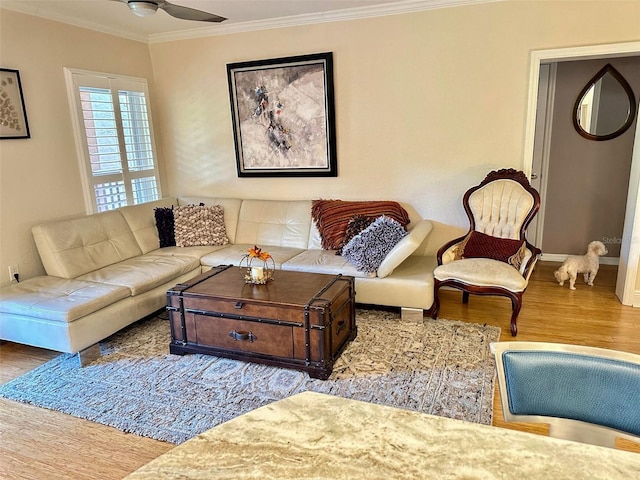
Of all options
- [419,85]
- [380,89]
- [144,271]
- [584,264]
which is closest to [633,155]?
[584,264]

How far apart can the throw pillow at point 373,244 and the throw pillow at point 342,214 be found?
14.2 inches

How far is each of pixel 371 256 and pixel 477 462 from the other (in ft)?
8.57

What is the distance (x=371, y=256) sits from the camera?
140 inches

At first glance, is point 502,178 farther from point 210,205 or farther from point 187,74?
point 187,74

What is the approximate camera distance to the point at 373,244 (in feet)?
11.8

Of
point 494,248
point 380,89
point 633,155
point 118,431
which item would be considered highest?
point 380,89

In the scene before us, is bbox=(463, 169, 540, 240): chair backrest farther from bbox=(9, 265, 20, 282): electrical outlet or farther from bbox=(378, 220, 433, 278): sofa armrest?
bbox=(9, 265, 20, 282): electrical outlet

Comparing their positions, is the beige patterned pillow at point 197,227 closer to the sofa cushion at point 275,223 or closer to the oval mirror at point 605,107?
the sofa cushion at point 275,223

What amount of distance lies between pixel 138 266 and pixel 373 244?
6.53 feet

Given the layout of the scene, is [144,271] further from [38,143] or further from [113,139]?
[113,139]

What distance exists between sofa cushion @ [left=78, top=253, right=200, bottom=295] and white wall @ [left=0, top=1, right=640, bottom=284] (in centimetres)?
69

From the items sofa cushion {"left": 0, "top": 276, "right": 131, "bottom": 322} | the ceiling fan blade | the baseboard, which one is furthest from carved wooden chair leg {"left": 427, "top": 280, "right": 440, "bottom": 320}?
the ceiling fan blade

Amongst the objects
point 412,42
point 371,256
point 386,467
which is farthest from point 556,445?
point 412,42

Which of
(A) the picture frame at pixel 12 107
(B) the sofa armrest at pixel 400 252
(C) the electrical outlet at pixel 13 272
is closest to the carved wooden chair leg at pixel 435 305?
(B) the sofa armrest at pixel 400 252
